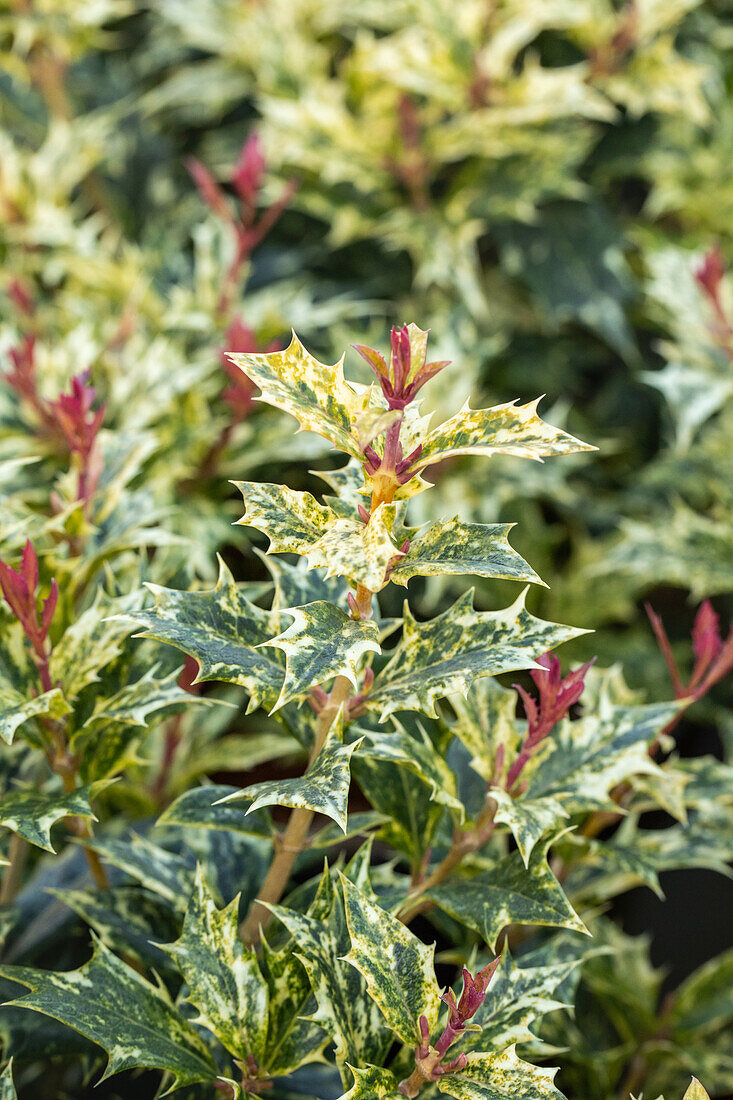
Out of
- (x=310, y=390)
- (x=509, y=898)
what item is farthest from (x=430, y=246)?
(x=509, y=898)

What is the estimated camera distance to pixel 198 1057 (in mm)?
549

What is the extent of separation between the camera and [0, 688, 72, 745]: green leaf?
0.51 meters

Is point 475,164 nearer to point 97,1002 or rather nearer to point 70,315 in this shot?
point 70,315


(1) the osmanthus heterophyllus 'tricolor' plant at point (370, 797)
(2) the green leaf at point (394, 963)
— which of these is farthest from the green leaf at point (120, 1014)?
(2) the green leaf at point (394, 963)

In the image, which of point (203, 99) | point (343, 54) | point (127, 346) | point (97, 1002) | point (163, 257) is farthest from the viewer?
point (343, 54)

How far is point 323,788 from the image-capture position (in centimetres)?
47

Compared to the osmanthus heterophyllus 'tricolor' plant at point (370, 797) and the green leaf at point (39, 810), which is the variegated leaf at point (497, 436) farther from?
the green leaf at point (39, 810)

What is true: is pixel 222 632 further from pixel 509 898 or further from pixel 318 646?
pixel 509 898

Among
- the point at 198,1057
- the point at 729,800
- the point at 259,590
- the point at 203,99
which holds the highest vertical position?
the point at 203,99

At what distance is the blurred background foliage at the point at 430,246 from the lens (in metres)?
0.97

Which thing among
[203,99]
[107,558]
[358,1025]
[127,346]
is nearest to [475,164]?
[203,99]

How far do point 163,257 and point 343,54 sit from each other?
1.70 feet

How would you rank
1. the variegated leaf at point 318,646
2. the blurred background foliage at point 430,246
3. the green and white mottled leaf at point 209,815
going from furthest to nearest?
the blurred background foliage at point 430,246, the green and white mottled leaf at point 209,815, the variegated leaf at point 318,646

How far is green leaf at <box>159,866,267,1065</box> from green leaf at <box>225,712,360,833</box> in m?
0.09
